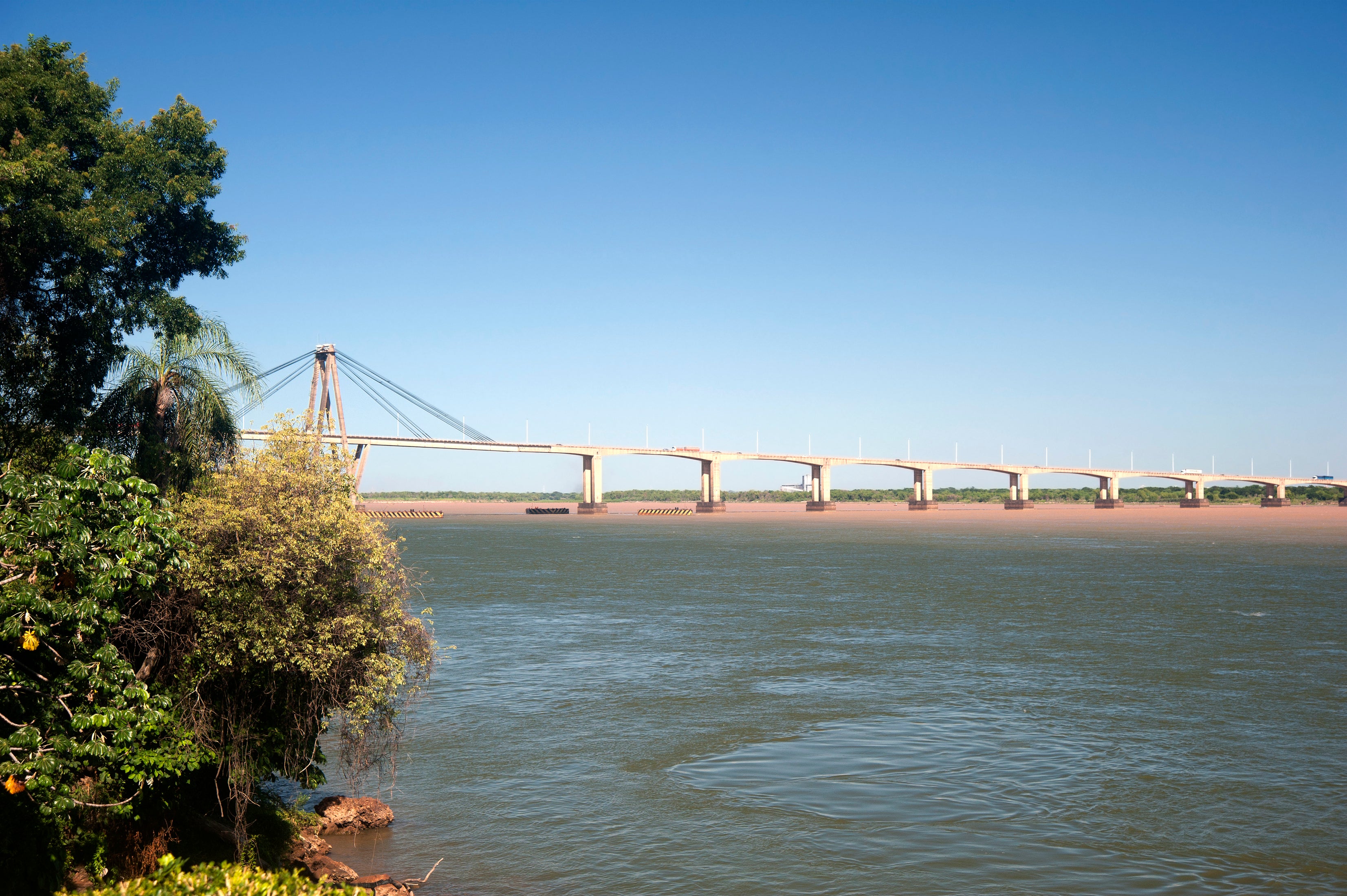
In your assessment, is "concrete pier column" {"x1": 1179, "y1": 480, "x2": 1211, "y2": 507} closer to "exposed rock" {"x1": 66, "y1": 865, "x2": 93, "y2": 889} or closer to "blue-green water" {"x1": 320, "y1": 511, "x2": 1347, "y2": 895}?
"blue-green water" {"x1": 320, "y1": 511, "x2": 1347, "y2": 895}

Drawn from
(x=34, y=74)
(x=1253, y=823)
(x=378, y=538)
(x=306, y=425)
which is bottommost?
(x=1253, y=823)

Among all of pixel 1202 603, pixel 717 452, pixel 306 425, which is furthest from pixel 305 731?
pixel 717 452

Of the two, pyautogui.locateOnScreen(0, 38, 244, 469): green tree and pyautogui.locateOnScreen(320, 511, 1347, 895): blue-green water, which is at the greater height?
pyautogui.locateOnScreen(0, 38, 244, 469): green tree

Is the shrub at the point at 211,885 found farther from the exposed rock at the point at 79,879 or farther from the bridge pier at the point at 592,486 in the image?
the bridge pier at the point at 592,486

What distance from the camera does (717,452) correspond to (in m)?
150

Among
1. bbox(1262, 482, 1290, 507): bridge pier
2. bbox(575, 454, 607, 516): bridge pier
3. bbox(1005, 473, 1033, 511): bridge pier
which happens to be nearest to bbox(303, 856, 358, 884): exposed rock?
bbox(575, 454, 607, 516): bridge pier

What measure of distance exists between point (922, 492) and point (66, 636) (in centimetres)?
16940

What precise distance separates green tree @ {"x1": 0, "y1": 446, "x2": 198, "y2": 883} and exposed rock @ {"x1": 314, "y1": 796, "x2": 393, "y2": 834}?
4492mm

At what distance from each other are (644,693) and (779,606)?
17.7 m

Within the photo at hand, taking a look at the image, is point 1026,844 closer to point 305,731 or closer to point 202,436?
point 305,731

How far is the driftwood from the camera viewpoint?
12180 mm

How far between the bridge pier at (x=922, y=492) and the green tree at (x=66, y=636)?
6384 inches

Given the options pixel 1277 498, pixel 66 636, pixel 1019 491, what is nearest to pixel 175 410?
pixel 66 636

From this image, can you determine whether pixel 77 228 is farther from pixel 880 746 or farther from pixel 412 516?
pixel 412 516
